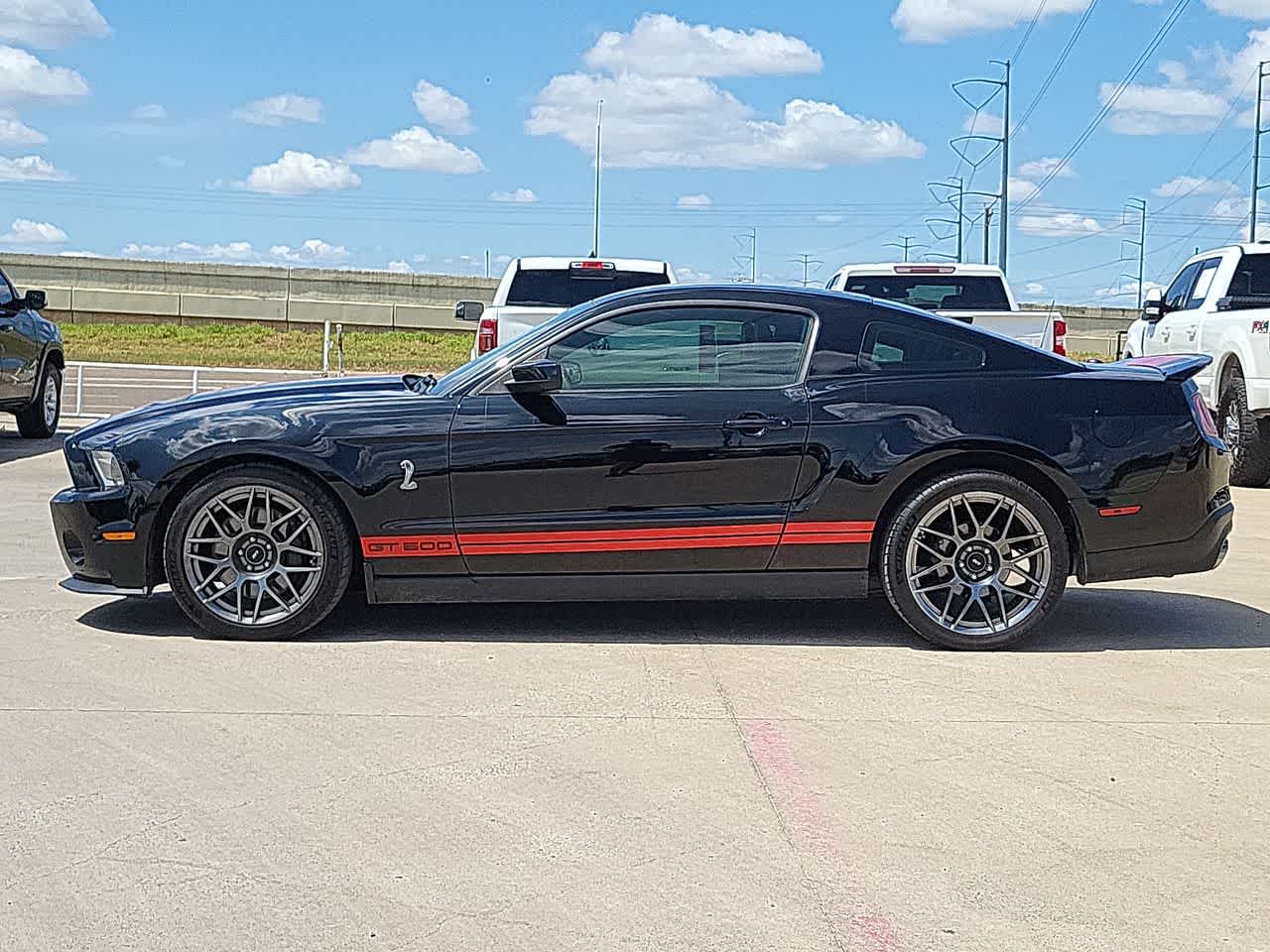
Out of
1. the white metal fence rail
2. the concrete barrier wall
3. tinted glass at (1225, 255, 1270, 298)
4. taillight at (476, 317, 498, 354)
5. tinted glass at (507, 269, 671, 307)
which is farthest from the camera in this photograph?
the concrete barrier wall

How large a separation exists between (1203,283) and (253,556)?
10.3 metres

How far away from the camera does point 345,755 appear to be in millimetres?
4949

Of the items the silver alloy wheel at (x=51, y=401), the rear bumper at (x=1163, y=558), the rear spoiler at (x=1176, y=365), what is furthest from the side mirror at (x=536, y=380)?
the silver alloy wheel at (x=51, y=401)

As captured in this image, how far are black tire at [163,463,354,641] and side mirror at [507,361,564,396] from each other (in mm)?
881

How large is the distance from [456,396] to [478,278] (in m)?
41.1

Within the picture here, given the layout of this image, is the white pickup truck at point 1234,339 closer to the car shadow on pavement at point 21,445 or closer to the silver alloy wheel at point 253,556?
the silver alloy wheel at point 253,556

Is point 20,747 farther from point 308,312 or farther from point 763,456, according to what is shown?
point 308,312

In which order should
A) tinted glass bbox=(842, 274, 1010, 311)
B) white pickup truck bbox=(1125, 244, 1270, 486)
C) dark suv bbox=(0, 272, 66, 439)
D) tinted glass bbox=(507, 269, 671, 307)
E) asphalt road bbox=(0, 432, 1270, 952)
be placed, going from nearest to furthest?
asphalt road bbox=(0, 432, 1270, 952) → white pickup truck bbox=(1125, 244, 1270, 486) → tinted glass bbox=(507, 269, 671, 307) → tinted glass bbox=(842, 274, 1010, 311) → dark suv bbox=(0, 272, 66, 439)

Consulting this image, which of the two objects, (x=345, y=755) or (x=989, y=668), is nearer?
(x=345, y=755)

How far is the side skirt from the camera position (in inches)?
255

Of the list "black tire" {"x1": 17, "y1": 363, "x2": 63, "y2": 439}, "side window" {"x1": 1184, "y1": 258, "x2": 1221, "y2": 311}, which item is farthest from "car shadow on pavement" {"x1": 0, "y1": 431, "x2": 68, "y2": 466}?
"side window" {"x1": 1184, "y1": 258, "x2": 1221, "y2": 311}

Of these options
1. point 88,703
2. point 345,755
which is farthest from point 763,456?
point 88,703

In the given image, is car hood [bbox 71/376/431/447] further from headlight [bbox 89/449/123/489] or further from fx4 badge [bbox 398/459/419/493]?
fx4 badge [bbox 398/459/419/493]

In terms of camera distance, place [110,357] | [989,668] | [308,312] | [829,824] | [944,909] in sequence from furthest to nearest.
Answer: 1. [308,312]
2. [110,357]
3. [989,668]
4. [829,824]
5. [944,909]
